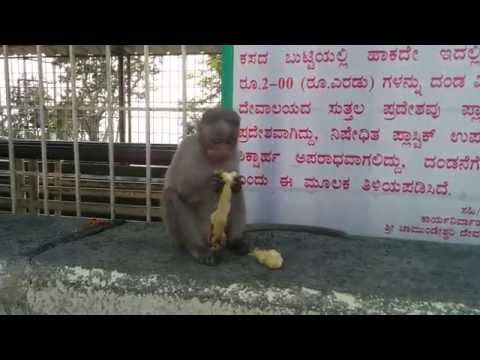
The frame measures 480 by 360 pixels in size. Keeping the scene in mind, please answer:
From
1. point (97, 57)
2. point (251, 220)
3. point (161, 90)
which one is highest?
point (97, 57)

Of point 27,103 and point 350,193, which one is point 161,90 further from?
point 350,193

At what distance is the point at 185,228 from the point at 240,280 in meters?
0.55

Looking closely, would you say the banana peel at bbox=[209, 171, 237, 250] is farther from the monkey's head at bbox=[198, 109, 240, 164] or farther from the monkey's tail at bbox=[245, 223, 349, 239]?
the monkey's tail at bbox=[245, 223, 349, 239]

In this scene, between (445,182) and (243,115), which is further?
(243,115)

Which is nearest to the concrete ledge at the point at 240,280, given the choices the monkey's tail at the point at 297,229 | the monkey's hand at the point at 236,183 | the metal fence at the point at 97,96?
the monkey's tail at the point at 297,229

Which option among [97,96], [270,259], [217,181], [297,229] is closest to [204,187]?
[217,181]

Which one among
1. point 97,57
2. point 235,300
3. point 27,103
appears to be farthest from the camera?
point 97,57

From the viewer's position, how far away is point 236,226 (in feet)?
9.50

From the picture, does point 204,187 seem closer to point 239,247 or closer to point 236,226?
point 236,226

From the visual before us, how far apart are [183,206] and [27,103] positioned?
3.58 m

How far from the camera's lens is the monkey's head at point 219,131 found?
2.68m

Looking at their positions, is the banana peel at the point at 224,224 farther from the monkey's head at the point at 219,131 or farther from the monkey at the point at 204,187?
the monkey's head at the point at 219,131
